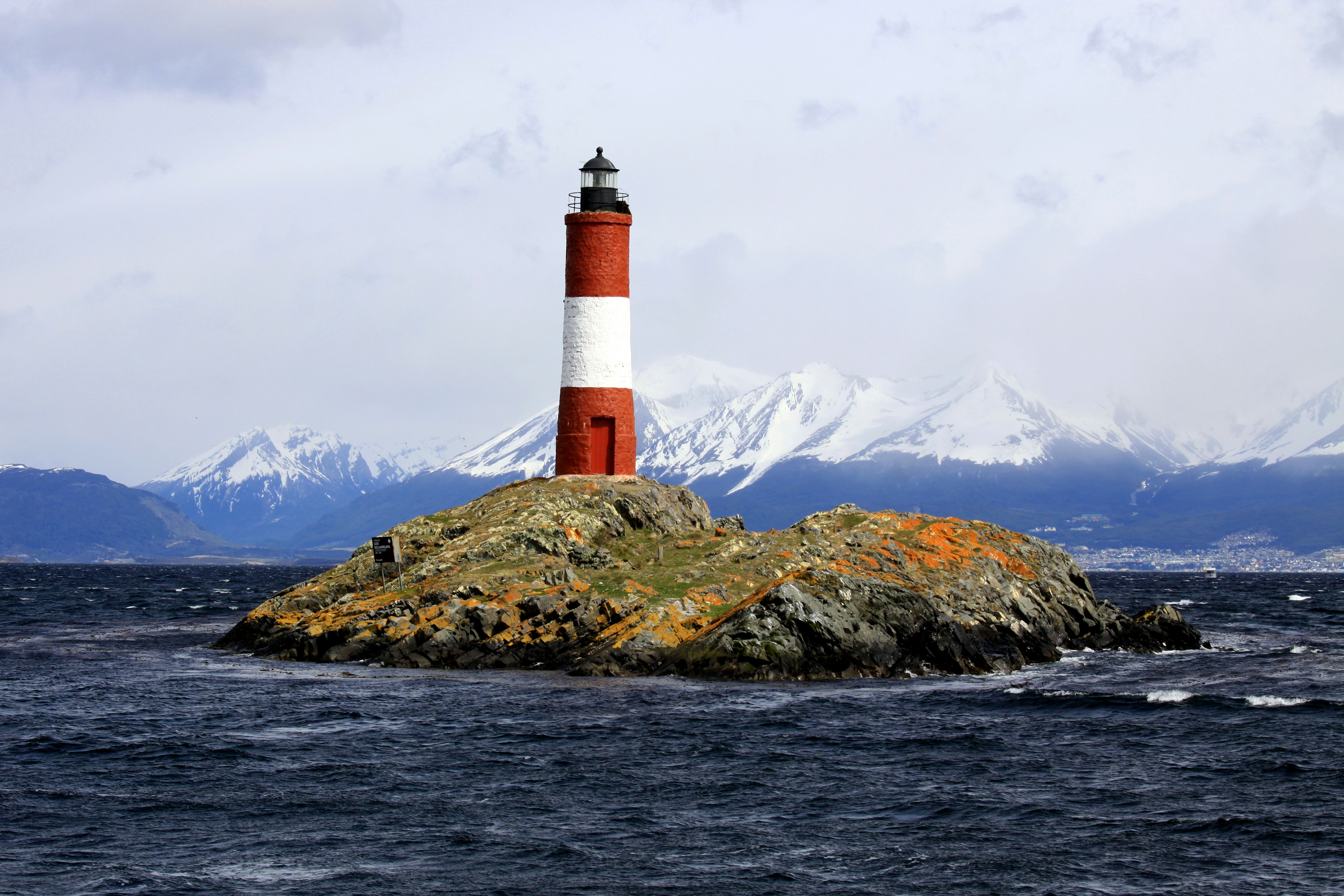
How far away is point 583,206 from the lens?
196ft

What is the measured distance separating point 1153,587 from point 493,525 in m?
108

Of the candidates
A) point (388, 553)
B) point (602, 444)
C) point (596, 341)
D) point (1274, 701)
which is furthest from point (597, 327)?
point (1274, 701)

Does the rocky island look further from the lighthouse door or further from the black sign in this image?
the black sign

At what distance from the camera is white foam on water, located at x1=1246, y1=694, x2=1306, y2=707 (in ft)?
119

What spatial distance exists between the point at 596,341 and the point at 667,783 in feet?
113

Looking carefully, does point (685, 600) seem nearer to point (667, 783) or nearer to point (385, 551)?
point (385, 551)

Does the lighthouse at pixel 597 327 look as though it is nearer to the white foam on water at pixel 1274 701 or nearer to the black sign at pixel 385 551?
the black sign at pixel 385 551

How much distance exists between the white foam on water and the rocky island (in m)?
9.48

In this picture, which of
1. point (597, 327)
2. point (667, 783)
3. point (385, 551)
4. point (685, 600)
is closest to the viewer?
point (667, 783)

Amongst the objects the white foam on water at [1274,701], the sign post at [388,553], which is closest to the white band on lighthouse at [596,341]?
the sign post at [388,553]

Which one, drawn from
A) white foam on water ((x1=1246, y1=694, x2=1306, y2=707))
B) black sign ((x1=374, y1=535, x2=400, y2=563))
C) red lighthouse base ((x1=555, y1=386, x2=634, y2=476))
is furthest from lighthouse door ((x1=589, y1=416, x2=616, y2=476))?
white foam on water ((x1=1246, y1=694, x2=1306, y2=707))

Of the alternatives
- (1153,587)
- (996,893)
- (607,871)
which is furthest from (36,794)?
(1153,587)

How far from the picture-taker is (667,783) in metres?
27.4

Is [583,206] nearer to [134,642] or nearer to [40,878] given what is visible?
[134,642]
